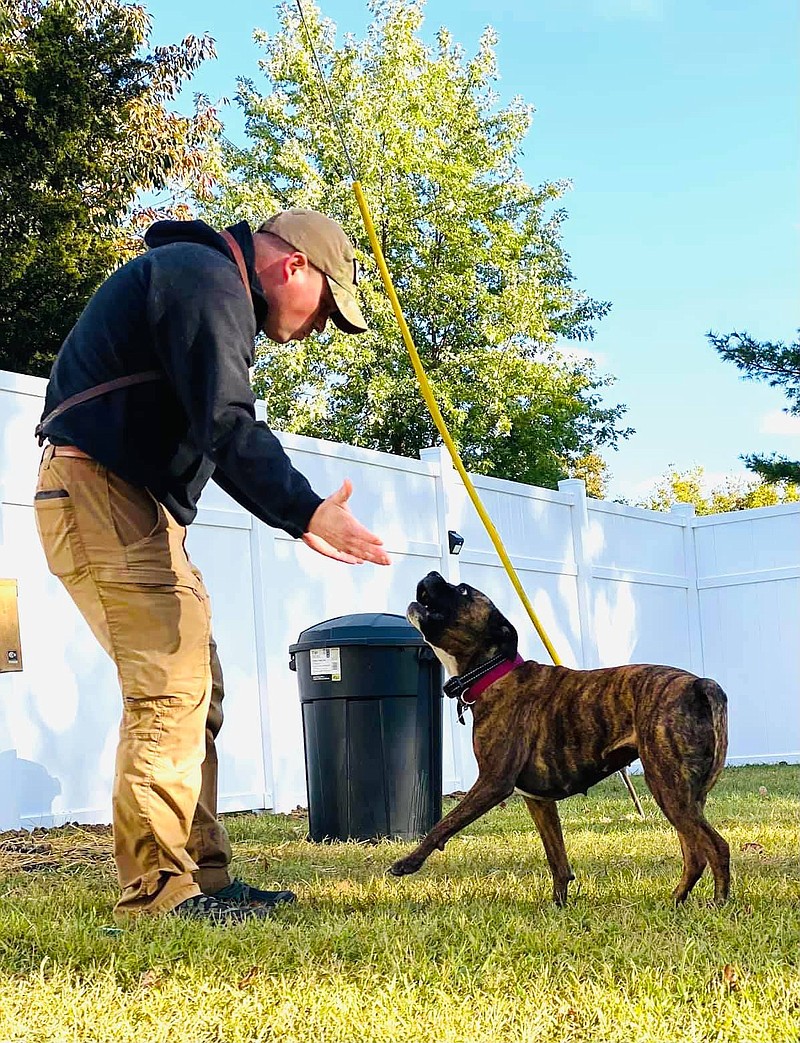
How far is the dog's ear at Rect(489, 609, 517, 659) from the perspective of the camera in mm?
4223

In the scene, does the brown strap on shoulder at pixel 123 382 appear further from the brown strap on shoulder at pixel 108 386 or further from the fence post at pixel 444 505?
the fence post at pixel 444 505

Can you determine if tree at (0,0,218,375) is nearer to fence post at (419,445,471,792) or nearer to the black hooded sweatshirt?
fence post at (419,445,471,792)

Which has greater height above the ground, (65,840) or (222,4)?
(222,4)

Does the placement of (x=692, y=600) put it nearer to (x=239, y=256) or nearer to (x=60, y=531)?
(x=239, y=256)

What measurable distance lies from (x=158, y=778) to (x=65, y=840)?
2762mm

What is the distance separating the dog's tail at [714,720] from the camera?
12.1 feet

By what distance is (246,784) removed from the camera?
7.40 metres

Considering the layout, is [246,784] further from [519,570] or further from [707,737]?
[707,737]

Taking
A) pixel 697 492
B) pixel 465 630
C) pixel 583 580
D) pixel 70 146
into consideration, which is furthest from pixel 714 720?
pixel 697 492

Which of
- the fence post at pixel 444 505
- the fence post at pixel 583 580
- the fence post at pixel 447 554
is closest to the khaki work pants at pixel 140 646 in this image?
the fence post at pixel 447 554

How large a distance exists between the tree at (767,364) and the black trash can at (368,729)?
26.3 ft

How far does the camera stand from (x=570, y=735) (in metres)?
3.91

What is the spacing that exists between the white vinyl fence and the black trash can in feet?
4.28

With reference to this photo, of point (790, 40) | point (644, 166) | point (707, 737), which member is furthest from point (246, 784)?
point (644, 166)
